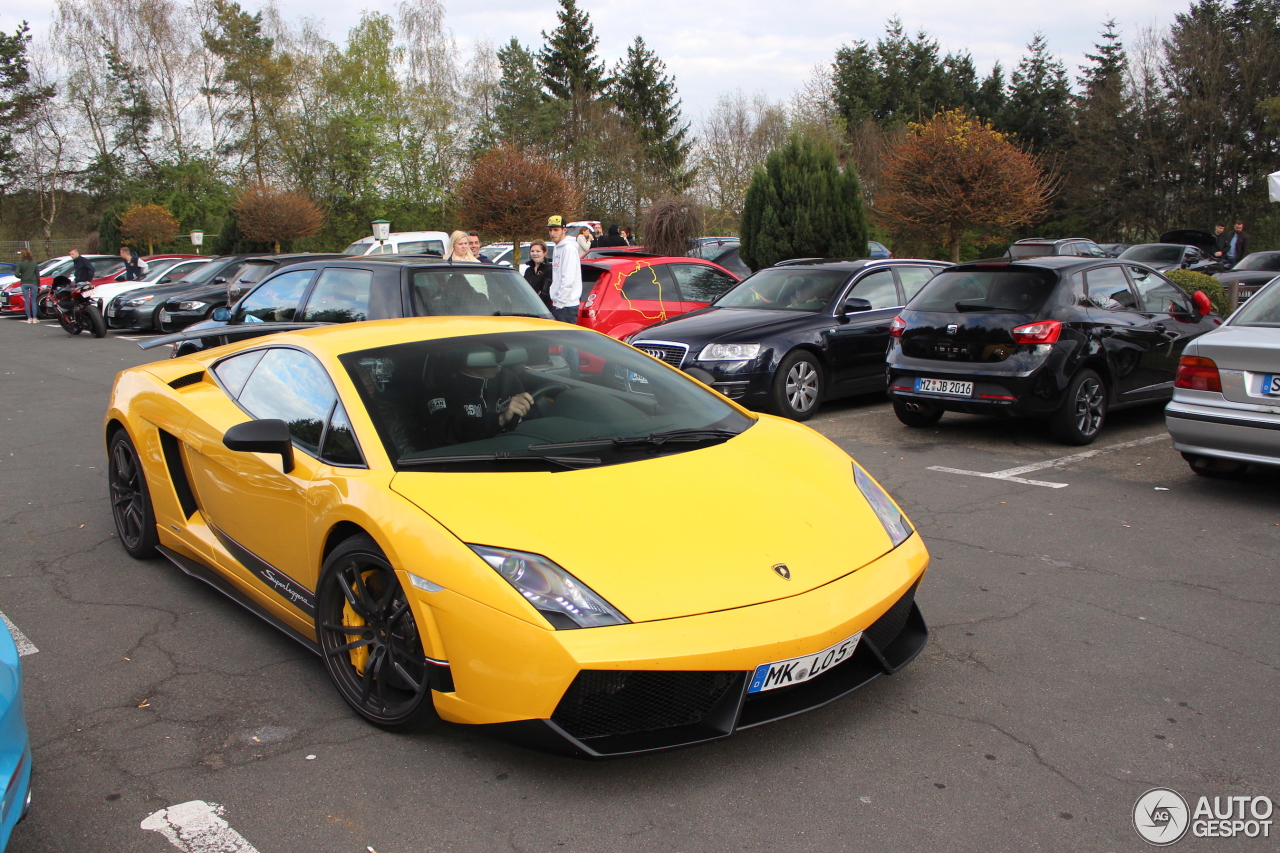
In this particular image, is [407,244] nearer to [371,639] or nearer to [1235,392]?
[1235,392]

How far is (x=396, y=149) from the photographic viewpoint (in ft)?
145

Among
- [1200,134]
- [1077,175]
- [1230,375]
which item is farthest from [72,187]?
[1230,375]

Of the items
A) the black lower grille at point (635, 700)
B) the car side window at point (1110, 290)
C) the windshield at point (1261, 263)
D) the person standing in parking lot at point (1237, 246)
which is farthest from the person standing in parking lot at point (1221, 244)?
the black lower grille at point (635, 700)

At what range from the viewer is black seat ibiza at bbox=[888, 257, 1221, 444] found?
7.58m

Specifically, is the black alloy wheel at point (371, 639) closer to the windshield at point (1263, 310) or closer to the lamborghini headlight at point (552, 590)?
the lamborghini headlight at point (552, 590)

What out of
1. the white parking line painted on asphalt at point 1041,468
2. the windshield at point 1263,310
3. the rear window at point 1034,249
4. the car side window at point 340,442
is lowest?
the white parking line painted on asphalt at point 1041,468

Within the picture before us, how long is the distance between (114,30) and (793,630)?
53.8 m

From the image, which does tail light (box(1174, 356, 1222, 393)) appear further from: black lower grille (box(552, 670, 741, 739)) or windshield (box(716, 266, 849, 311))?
black lower grille (box(552, 670, 741, 739))

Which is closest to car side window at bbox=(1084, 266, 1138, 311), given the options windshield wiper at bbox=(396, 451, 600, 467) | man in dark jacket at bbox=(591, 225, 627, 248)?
windshield wiper at bbox=(396, 451, 600, 467)

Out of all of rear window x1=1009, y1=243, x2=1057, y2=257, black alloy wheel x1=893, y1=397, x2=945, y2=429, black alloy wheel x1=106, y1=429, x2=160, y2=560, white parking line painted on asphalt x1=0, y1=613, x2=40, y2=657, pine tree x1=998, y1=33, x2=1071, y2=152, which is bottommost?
black alloy wheel x1=893, y1=397, x2=945, y2=429

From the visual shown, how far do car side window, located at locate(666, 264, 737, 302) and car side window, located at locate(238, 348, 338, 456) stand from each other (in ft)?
26.1

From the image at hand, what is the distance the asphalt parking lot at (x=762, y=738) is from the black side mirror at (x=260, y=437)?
2.89 ft

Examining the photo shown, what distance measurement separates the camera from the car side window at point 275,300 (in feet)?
27.5

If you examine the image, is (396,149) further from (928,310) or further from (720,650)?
(720,650)
